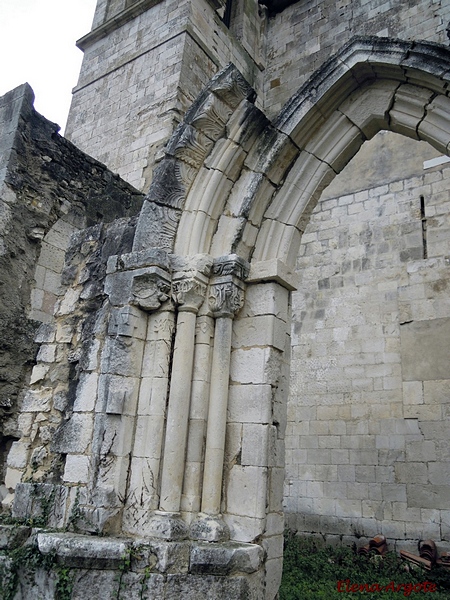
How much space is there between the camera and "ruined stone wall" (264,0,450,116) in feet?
24.8

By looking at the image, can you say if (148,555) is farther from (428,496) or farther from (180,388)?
(428,496)

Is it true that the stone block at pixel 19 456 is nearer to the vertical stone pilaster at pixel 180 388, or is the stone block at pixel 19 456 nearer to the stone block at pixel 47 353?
the stone block at pixel 47 353

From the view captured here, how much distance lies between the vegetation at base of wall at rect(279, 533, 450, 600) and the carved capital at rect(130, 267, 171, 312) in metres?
2.96

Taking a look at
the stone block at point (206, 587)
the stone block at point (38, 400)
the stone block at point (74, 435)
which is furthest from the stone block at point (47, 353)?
the stone block at point (206, 587)

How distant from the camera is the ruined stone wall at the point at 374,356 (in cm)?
673

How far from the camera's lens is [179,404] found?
326cm

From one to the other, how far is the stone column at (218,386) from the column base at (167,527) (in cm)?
8

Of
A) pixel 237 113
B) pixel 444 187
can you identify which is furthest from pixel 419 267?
pixel 237 113

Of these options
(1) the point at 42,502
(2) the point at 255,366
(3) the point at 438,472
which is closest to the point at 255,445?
(2) the point at 255,366

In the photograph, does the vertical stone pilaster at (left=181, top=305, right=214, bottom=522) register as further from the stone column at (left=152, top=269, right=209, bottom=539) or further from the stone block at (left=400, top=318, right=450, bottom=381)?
the stone block at (left=400, top=318, right=450, bottom=381)

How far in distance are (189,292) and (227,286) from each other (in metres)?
0.27

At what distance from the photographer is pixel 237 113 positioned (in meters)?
3.92

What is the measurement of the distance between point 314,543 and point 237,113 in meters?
5.82

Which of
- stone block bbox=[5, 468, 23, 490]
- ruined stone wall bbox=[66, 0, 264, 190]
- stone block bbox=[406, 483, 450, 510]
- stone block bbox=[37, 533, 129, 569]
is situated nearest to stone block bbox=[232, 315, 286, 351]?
stone block bbox=[37, 533, 129, 569]
